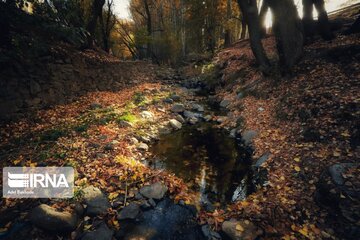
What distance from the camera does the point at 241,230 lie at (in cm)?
403

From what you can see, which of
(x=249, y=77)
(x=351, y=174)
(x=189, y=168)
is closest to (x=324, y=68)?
(x=249, y=77)

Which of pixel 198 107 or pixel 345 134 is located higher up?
pixel 198 107

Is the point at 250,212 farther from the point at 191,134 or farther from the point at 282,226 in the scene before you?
the point at 191,134

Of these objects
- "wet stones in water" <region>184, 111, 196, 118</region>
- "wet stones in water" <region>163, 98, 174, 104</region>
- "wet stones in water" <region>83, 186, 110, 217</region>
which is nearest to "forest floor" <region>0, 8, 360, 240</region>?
"wet stones in water" <region>83, 186, 110, 217</region>

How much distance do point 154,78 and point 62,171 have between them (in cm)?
1331

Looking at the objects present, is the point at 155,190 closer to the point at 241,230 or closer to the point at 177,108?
the point at 241,230

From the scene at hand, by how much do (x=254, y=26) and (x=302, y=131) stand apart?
20.8ft

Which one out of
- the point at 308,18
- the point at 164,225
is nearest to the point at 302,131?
the point at 164,225

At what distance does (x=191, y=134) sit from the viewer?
8.79 metres

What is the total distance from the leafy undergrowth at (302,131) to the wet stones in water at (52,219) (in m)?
2.56

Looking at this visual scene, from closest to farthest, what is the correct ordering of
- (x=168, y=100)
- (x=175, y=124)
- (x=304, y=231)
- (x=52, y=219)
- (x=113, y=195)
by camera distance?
(x=304, y=231) → (x=52, y=219) → (x=113, y=195) → (x=175, y=124) → (x=168, y=100)

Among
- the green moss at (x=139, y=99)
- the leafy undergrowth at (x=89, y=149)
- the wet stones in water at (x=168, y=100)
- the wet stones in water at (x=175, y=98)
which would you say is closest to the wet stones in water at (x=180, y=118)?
the leafy undergrowth at (x=89, y=149)

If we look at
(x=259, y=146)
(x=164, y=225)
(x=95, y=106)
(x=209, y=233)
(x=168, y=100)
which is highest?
(x=168, y=100)

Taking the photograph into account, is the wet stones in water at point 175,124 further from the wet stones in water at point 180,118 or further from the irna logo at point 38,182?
the irna logo at point 38,182
